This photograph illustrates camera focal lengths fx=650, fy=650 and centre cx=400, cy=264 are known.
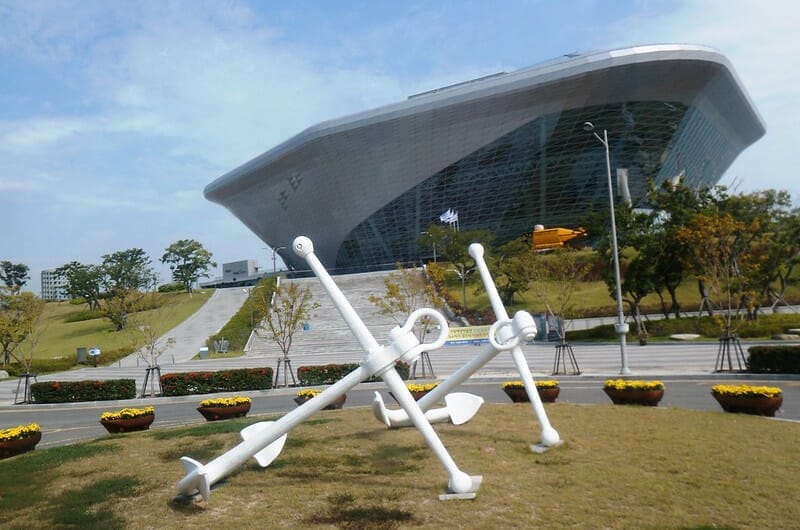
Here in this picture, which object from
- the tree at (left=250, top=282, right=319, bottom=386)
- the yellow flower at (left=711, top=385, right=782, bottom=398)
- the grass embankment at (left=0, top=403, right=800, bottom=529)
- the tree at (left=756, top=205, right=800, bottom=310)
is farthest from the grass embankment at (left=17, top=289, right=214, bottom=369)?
the tree at (left=756, top=205, right=800, bottom=310)

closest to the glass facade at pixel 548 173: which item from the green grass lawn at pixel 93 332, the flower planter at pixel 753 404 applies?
the green grass lawn at pixel 93 332

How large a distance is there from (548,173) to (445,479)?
5903 centimetres

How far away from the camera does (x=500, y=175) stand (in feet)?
213

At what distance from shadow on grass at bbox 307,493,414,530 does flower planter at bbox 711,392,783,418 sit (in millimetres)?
8238

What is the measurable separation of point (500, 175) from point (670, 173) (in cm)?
1870

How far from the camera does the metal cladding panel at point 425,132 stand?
178 ft

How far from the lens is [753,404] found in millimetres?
12047

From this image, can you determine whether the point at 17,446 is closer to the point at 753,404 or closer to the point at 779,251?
the point at 753,404

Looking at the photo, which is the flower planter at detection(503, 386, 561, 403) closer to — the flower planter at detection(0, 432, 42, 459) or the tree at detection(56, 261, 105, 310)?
the flower planter at detection(0, 432, 42, 459)

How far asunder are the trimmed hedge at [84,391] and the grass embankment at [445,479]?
12.1m

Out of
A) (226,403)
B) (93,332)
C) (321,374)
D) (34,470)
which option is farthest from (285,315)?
(93,332)

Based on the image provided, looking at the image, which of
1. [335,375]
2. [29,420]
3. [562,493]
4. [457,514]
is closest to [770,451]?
[562,493]

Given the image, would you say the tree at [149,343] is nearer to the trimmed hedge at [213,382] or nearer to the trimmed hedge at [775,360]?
the trimmed hedge at [213,382]

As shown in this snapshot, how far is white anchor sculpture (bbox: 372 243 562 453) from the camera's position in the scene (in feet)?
25.3
